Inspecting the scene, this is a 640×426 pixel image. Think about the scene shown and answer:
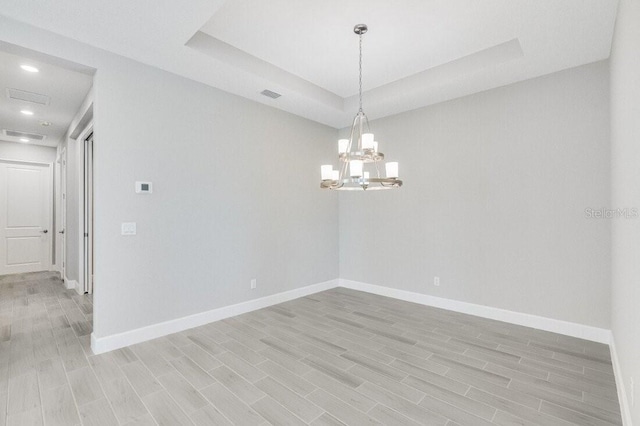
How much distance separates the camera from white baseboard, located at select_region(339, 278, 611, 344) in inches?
128

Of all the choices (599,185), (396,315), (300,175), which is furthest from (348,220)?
(599,185)

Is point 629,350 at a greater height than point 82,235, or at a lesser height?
lesser

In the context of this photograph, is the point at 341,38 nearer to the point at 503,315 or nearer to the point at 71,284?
the point at 503,315

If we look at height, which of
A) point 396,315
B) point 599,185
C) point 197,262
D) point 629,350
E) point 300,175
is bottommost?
point 396,315

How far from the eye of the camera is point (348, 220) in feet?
18.2

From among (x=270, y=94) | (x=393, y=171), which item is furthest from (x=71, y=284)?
(x=393, y=171)

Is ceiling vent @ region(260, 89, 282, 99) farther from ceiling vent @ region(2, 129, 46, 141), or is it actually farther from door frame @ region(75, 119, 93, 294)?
ceiling vent @ region(2, 129, 46, 141)

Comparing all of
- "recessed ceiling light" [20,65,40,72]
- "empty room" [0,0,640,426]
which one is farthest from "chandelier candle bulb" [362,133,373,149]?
"recessed ceiling light" [20,65,40,72]

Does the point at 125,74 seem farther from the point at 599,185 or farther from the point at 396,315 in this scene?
the point at 599,185

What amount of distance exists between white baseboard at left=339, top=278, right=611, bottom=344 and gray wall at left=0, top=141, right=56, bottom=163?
7598 millimetres

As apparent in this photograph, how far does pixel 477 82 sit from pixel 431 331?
9.85ft

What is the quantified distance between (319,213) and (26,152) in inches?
263

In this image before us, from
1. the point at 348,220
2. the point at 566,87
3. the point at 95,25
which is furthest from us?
the point at 348,220

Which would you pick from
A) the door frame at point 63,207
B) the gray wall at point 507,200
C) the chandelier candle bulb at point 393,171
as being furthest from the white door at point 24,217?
the chandelier candle bulb at point 393,171
